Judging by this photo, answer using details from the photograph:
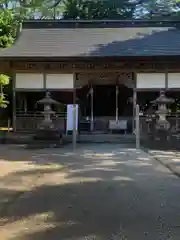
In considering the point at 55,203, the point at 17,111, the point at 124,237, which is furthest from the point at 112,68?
the point at 124,237

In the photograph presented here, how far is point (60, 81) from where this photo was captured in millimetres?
19625

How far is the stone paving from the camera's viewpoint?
484 centimetres

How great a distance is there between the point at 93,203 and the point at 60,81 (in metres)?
13.8

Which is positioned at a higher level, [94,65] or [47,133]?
[94,65]

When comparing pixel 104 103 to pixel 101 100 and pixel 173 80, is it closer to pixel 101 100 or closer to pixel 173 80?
pixel 101 100

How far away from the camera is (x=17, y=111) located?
20.5m

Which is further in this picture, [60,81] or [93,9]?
[93,9]

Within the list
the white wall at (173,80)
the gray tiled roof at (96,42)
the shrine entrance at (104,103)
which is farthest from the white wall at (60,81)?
the white wall at (173,80)

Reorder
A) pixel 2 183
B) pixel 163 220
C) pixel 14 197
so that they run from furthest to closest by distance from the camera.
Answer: pixel 2 183 < pixel 14 197 < pixel 163 220

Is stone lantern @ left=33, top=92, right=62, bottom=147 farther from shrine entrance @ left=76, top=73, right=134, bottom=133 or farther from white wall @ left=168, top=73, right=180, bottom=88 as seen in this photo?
white wall @ left=168, top=73, right=180, bottom=88

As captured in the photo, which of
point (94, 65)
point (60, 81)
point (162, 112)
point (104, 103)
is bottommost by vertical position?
point (162, 112)

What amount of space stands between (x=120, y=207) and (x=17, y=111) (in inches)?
593

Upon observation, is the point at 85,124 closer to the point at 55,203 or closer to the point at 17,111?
the point at 17,111

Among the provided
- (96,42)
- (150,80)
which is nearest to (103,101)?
(96,42)
